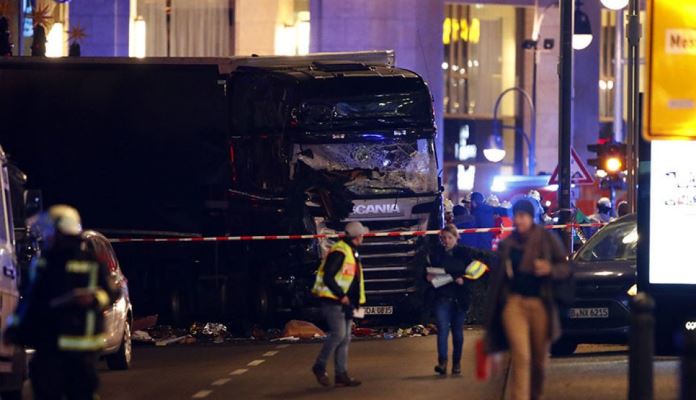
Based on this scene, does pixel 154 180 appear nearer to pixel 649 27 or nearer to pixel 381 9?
pixel 649 27

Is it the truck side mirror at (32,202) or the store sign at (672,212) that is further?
the truck side mirror at (32,202)

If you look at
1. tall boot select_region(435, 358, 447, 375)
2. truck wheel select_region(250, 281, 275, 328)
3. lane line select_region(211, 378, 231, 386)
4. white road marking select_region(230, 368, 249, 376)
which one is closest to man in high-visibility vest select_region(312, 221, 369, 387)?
lane line select_region(211, 378, 231, 386)

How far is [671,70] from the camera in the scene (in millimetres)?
14461

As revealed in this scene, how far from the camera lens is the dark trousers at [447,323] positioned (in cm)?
1808

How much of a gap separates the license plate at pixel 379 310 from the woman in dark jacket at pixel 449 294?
5.99 metres

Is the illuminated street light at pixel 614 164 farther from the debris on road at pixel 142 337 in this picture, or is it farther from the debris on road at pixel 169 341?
the debris on road at pixel 142 337

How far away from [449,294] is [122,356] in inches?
151

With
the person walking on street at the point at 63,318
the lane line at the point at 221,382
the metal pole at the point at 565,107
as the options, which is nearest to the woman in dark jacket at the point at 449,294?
the lane line at the point at 221,382

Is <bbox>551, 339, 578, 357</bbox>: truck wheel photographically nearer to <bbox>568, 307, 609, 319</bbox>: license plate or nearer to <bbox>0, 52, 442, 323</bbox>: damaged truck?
<bbox>568, 307, 609, 319</bbox>: license plate

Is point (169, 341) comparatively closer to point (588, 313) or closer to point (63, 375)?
point (588, 313)

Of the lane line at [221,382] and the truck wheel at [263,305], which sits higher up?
the truck wheel at [263,305]

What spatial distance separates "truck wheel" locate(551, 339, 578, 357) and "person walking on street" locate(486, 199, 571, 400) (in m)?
6.19

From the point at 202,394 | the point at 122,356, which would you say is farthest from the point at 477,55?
the point at 202,394

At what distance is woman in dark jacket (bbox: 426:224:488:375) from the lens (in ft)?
59.4
